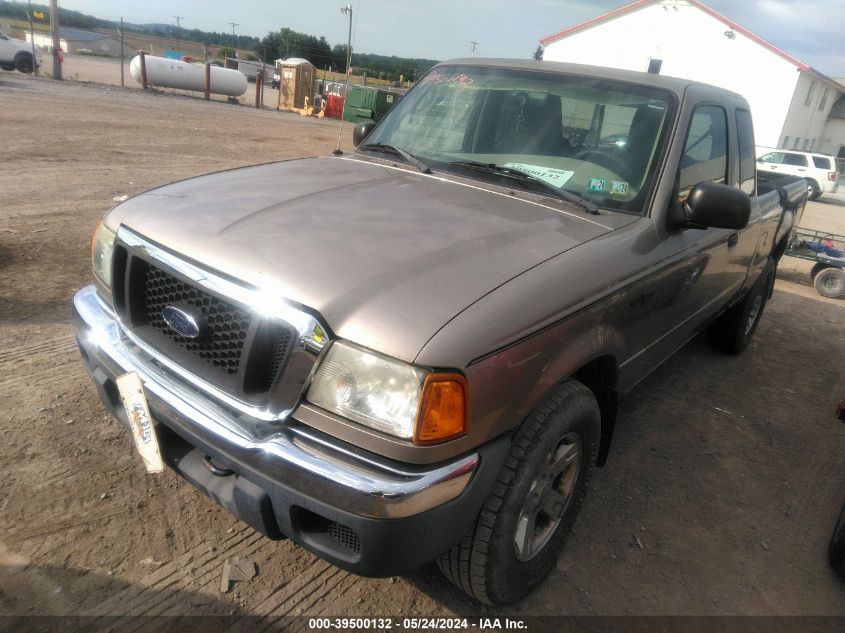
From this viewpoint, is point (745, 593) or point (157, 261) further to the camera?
point (745, 593)

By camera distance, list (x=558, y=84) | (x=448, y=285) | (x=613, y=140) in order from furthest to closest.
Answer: (x=558, y=84) < (x=613, y=140) < (x=448, y=285)

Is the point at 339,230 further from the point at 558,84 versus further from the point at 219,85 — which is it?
the point at 219,85

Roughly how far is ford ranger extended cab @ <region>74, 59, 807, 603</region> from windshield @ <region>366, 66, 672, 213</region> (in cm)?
1

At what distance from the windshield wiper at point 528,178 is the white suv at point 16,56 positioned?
29387 millimetres

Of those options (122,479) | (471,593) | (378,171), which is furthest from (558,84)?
(122,479)

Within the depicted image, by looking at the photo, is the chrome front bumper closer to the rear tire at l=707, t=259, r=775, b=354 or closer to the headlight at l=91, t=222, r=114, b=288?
the headlight at l=91, t=222, r=114, b=288

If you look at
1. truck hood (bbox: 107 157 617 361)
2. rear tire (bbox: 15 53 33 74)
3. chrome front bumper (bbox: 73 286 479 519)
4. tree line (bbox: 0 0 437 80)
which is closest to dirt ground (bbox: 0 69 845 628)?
chrome front bumper (bbox: 73 286 479 519)

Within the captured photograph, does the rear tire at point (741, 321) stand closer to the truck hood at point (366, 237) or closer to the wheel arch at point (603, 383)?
the wheel arch at point (603, 383)

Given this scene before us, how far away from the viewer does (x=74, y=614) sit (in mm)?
2098

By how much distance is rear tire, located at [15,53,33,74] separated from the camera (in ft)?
83.9

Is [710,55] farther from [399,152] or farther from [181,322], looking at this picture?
[181,322]

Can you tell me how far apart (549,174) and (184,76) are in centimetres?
2907

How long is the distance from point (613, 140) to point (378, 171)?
1145mm

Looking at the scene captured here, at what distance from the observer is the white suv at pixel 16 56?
982 inches
